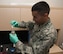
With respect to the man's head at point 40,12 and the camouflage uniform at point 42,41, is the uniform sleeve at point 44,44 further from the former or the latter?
the man's head at point 40,12

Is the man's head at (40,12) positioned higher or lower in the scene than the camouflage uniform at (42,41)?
higher

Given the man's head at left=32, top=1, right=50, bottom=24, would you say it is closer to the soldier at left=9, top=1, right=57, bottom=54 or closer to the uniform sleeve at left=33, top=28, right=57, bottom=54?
the soldier at left=9, top=1, right=57, bottom=54

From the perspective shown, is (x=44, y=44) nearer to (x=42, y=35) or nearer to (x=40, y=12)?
(x=42, y=35)

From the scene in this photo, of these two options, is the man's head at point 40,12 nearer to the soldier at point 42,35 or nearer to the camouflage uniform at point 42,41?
the soldier at point 42,35

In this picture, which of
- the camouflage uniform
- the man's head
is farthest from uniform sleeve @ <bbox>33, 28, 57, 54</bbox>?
the man's head

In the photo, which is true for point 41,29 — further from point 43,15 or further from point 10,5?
point 10,5

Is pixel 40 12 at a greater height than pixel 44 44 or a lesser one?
greater

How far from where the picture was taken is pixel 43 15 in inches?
48.2

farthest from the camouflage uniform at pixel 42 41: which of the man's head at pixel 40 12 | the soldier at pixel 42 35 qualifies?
the man's head at pixel 40 12

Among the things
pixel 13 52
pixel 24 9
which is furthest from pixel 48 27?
pixel 24 9

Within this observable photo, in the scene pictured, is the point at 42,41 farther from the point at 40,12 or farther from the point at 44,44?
the point at 40,12

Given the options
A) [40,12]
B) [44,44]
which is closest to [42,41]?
[44,44]

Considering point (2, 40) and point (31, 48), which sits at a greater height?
point (31, 48)

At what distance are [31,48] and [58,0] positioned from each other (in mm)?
1419
